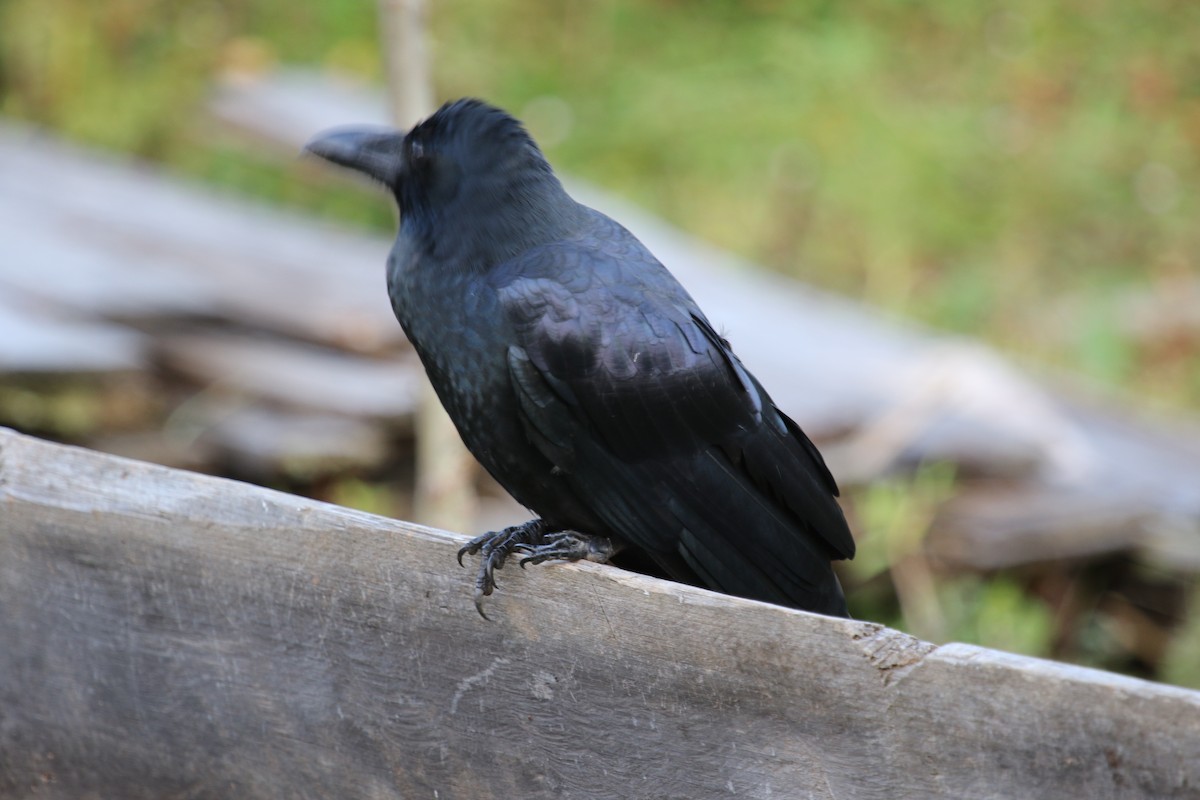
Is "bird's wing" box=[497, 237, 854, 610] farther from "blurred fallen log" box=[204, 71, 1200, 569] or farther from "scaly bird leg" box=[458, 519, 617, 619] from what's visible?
"blurred fallen log" box=[204, 71, 1200, 569]

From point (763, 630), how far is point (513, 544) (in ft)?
1.88

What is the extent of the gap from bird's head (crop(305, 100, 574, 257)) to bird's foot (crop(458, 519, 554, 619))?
0.48 metres

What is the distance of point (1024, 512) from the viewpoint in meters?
4.06

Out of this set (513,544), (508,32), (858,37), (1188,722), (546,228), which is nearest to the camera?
(1188,722)

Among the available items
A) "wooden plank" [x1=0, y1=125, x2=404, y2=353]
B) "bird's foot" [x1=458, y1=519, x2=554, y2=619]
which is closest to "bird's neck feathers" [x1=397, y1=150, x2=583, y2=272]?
"bird's foot" [x1=458, y1=519, x2=554, y2=619]

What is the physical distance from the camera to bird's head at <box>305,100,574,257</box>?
2.18 m

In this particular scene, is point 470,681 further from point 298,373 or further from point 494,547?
point 298,373

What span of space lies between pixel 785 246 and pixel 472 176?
20.5ft

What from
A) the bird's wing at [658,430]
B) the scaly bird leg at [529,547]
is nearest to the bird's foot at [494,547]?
the scaly bird leg at [529,547]

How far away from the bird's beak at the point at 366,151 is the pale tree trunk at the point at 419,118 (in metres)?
0.86

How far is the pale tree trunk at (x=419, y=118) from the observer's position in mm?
3127

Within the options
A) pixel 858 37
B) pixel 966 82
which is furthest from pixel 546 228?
pixel 966 82

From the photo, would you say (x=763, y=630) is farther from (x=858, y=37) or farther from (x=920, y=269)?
(x=858, y=37)

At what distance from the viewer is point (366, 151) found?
230 centimetres
